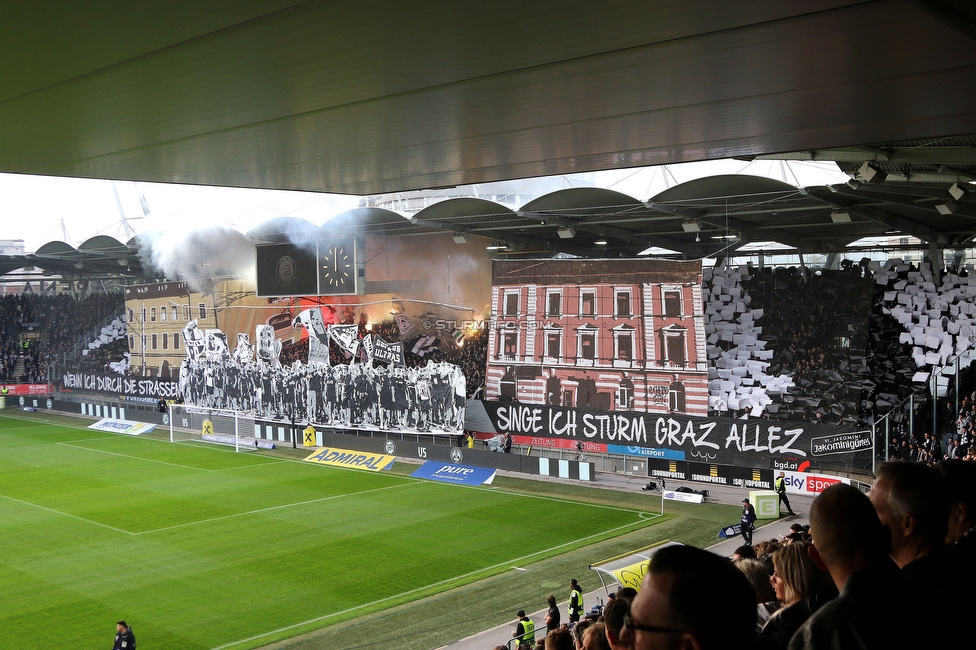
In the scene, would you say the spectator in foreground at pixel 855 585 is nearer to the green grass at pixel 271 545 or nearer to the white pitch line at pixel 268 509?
the green grass at pixel 271 545

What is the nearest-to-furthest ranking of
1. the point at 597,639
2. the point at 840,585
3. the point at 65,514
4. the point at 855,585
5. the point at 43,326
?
the point at 855,585, the point at 840,585, the point at 597,639, the point at 65,514, the point at 43,326

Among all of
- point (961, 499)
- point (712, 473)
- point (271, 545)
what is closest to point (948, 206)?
point (712, 473)

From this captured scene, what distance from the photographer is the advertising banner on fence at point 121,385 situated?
150 ft

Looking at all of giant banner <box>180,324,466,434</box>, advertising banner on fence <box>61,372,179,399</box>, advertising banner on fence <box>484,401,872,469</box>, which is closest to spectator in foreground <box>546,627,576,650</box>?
advertising banner on fence <box>484,401,872,469</box>

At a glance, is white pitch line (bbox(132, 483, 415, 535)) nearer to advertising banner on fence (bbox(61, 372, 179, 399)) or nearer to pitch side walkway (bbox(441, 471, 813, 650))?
pitch side walkway (bbox(441, 471, 813, 650))

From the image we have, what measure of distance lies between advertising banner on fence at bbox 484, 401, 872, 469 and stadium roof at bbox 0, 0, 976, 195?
64.2ft

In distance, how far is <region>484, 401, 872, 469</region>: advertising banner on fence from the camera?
23953mm

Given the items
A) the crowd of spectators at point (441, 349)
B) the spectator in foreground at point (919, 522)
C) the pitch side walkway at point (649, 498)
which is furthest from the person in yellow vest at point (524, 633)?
the crowd of spectators at point (441, 349)

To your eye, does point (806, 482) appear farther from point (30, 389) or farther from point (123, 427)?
point (30, 389)

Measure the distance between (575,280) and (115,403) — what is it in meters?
31.5

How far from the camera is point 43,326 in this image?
2398 inches

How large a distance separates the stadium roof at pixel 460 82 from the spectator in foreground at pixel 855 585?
75.1 inches

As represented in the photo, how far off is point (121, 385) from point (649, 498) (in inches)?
1396

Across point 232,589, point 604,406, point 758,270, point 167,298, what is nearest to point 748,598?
point 232,589
